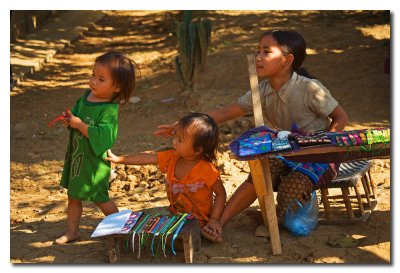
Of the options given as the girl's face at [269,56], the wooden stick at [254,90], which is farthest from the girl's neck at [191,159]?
the girl's face at [269,56]

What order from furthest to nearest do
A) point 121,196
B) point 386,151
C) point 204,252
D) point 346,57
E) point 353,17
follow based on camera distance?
1. point 353,17
2. point 346,57
3. point 121,196
4. point 204,252
5. point 386,151

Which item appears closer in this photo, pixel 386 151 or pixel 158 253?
pixel 386 151

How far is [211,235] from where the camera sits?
4.55 metres

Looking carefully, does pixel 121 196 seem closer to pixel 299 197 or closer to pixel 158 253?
pixel 158 253

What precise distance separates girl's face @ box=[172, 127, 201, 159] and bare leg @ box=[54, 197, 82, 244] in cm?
78

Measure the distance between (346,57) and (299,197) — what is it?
5.80 m

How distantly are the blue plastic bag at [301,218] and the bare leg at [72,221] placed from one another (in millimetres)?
1400

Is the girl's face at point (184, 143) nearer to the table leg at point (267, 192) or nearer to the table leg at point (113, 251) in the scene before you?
the table leg at point (267, 192)

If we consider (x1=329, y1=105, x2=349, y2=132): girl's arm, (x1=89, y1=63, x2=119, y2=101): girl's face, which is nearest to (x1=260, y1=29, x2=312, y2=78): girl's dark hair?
(x1=329, y1=105, x2=349, y2=132): girl's arm

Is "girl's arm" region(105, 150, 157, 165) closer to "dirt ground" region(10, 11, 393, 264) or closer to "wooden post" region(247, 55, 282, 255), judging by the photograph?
"dirt ground" region(10, 11, 393, 264)

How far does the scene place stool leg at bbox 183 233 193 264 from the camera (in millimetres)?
4223

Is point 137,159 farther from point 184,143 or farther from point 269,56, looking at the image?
point 269,56

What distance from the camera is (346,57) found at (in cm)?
998

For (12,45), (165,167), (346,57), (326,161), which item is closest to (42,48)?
(12,45)
